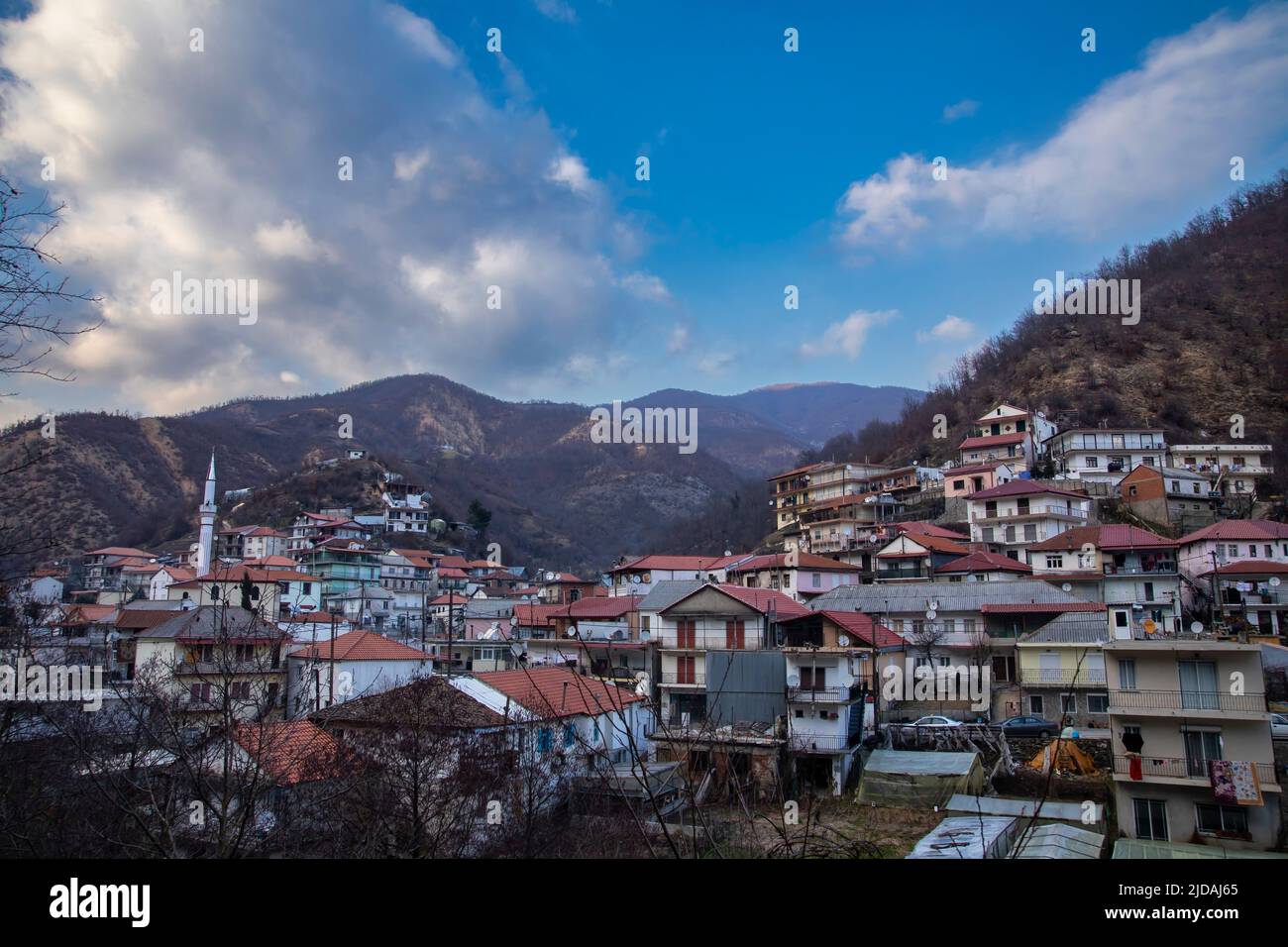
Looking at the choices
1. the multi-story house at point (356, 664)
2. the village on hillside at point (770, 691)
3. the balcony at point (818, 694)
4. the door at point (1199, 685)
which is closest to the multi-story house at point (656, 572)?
the village on hillside at point (770, 691)

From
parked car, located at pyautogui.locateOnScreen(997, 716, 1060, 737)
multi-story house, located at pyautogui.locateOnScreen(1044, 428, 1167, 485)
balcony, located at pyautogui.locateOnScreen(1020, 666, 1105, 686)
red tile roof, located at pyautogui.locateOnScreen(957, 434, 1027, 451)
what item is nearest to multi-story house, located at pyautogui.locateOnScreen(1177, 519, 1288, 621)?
balcony, located at pyautogui.locateOnScreen(1020, 666, 1105, 686)

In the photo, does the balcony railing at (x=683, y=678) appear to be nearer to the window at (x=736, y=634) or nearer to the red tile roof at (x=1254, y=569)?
the window at (x=736, y=634)

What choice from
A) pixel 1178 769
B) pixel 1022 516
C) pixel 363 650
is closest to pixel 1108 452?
pixel 1022 516

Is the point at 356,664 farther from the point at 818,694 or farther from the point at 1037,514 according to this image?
the point at 1037,514

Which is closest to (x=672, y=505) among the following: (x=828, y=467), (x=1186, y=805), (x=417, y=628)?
(x=828, y=467)

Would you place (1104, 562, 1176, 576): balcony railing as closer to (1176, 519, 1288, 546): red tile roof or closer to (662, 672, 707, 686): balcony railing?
(1176, 519, 1288, 546): red tile roof
